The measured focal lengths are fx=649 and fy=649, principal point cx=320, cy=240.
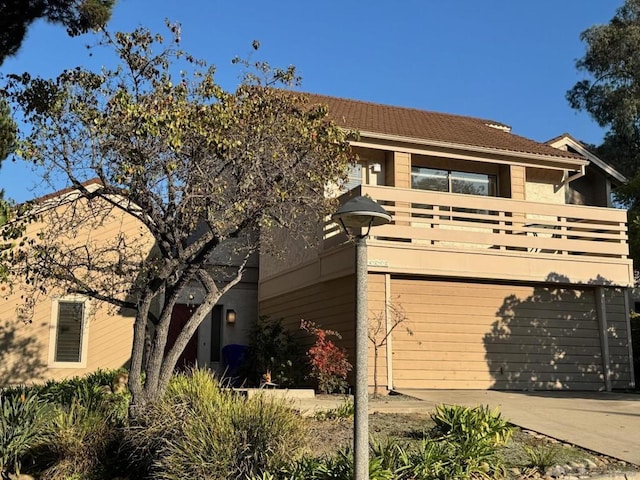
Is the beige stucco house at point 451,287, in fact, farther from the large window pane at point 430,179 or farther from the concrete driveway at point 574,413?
the concrete driveway at point 574,413

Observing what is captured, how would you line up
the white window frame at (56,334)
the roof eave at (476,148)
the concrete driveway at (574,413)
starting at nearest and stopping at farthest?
the concrete driveway at (574,413) → the white window frame at (56,334) → the roof eave at (476,148)

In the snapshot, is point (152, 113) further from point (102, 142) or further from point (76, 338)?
point (76, 338)

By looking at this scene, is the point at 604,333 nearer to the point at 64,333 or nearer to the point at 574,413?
the point at 574,413

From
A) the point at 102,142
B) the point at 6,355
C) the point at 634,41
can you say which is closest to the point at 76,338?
the point at 6,355

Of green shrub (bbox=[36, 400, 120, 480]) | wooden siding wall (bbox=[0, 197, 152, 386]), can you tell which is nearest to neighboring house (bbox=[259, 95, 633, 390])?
wooden siding wall (bbox=[0, 197, 152, 386])

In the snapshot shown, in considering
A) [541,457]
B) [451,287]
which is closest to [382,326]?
[451,287]

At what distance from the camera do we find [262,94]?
9.43m

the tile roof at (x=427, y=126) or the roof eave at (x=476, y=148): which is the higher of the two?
the tile roof at (x=427, y=126)

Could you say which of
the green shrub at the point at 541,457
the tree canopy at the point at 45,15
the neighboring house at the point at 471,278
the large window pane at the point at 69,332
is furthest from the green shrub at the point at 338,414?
the large window pane at the point at 69,332

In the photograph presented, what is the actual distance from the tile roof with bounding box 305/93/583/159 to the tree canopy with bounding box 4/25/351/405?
19.5 feet

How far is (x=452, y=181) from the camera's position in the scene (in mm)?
17625

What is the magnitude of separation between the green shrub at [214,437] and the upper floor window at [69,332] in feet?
28.1

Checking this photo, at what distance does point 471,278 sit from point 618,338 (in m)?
4.18

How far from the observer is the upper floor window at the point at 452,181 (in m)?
17.3
